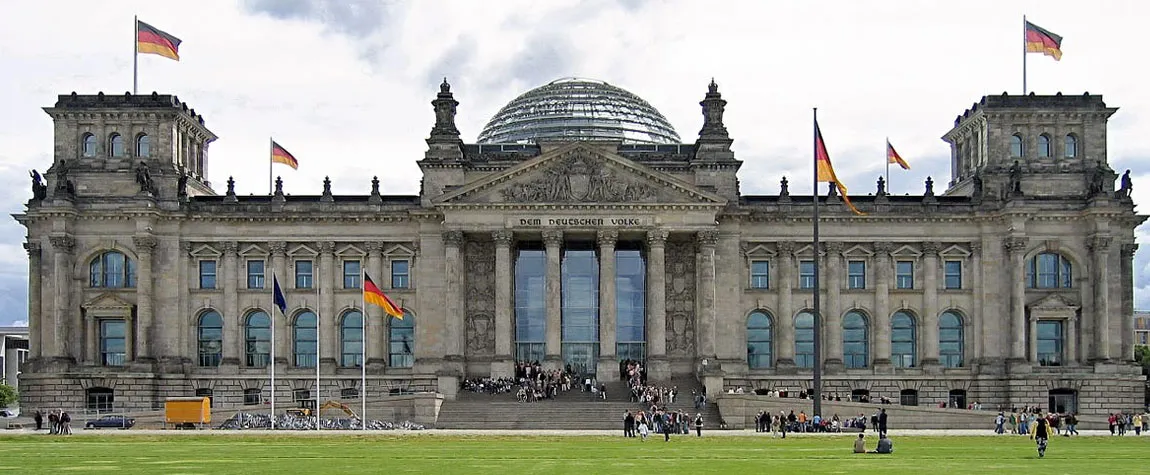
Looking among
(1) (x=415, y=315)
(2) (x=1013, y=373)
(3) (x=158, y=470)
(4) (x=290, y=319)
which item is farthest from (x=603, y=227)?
(3) (x=158, y=470)

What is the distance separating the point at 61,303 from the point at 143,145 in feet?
38.0

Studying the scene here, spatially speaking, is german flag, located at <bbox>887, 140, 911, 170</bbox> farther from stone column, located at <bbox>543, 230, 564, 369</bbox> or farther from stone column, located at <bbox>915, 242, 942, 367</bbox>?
stone column, located at <bbox>543, 230, 564, 369</bbox>

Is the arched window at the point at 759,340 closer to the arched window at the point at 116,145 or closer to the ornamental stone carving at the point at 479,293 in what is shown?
the ornamental stone carving at the point at 479,293

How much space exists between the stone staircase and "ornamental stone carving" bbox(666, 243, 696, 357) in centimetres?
891

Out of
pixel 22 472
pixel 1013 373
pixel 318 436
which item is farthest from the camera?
pixel 1013 373

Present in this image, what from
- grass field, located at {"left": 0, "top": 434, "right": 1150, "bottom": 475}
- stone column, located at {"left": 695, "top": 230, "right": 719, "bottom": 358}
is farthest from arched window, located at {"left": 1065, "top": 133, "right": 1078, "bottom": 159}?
grass field, located at {"left": 0, "top": 434, "right": 1150, "bottom": 475}

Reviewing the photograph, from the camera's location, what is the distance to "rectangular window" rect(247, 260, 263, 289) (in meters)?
101

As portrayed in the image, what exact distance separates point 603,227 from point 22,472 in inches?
2263

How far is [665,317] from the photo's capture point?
97.8 m

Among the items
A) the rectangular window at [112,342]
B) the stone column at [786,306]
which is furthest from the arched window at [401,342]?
the stone column at [786,306]

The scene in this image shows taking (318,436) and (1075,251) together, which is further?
(1075,251)

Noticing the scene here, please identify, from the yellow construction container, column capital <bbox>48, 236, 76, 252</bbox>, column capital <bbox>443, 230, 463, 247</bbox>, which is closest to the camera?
the yellow construction container

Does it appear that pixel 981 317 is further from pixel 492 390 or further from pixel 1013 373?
pixel 492 390

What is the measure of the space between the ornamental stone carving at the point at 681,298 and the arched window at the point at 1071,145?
1020 inches
